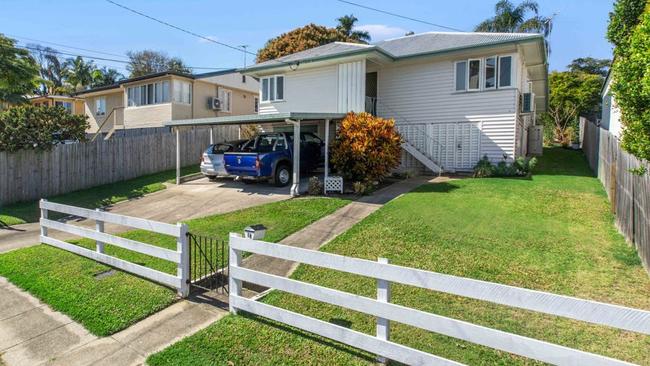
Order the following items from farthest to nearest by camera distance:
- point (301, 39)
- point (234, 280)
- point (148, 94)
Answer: point (301, 39) → point (148, 94) → point (234, 280)

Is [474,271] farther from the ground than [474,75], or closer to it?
closer to it

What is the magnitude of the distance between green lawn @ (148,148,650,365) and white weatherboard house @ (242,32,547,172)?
4.11 meters

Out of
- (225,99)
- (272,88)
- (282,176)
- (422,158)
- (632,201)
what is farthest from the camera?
(225,99)

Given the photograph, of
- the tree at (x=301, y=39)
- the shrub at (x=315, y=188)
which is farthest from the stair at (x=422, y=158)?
the tree at (x=301, y=39)

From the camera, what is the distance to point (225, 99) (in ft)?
89.6

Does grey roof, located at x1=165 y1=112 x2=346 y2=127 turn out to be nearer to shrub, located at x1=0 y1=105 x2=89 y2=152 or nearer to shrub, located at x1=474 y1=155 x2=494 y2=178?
shrub, located at x1=0 y1=105 x2=89 y2=152

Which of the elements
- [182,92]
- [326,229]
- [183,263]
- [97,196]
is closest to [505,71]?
[326,229]

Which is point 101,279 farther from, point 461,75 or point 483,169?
point 461,75

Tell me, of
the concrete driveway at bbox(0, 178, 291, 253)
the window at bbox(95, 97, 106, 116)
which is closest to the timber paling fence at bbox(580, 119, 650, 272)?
the concrete driveway at bbox(0, 178, 291, 253)

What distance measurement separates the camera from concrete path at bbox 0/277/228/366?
4.14 m

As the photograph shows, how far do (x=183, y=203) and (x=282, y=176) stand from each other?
3367 millimetres

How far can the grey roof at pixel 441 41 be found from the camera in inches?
557

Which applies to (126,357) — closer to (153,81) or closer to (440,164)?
(440,164)

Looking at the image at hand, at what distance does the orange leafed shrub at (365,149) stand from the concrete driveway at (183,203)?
2.15m
